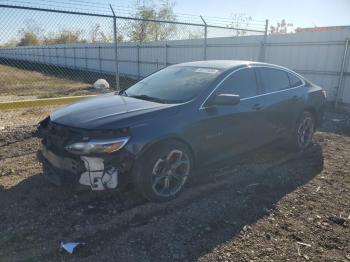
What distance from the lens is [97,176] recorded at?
3346 mm

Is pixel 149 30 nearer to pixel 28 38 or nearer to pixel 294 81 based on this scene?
pixel 28 38

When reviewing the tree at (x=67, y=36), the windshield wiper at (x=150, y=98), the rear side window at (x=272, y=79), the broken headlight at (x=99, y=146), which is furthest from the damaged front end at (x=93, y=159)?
the tree at (x=67, y=36)

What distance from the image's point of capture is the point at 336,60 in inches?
392

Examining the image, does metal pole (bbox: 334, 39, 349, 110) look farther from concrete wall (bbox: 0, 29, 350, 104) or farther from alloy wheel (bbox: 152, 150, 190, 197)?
alloy wheel (bbox: 152, 150, 190, 197)

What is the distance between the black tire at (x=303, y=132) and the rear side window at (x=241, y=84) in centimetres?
138

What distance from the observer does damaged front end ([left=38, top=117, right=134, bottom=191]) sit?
3297 mm

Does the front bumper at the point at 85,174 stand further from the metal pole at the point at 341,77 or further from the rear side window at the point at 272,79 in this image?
the metal pole at the point at 341,77

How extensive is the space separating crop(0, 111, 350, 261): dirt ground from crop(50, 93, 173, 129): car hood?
961 millimetres

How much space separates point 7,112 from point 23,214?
651cm

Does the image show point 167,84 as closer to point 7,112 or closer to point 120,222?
point 120,222

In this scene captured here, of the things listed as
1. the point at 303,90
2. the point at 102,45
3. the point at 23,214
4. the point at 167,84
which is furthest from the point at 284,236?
the point at 102,45

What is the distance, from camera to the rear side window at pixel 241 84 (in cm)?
431

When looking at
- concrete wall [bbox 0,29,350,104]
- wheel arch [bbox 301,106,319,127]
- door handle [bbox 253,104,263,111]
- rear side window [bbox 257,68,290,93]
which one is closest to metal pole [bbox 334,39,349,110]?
concrete wall [bbox 0,29,350,104]

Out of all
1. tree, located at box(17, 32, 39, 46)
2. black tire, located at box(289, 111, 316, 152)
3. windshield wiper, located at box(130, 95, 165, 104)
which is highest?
tree, located at box(17, 32, 39, 46)
